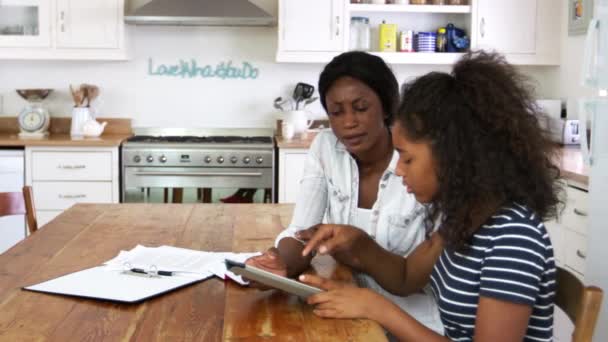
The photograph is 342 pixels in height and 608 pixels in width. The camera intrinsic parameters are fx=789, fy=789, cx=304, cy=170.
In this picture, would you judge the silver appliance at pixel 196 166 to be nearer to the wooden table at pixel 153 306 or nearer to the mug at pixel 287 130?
the mug at pixel 287 130

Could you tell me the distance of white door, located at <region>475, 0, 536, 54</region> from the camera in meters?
4.54

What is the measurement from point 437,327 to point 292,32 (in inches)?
114

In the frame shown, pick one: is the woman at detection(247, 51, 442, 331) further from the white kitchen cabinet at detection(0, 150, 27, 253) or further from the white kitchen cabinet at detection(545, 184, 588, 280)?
the white kitchen cabinet at detection(0, 150, 27, 253)

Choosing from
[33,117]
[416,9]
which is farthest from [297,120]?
[33,117]

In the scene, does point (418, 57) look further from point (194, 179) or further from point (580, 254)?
point (580, 254)

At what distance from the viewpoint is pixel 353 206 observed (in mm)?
2008

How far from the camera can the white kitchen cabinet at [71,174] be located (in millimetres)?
4324

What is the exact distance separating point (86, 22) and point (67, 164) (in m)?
0.82

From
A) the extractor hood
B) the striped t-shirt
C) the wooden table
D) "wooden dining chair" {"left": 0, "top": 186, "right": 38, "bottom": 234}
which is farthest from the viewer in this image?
the extractor hood

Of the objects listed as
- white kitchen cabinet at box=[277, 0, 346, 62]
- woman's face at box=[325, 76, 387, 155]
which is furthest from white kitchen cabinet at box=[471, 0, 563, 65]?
woman's face at box=[325, 76, 387, 155]

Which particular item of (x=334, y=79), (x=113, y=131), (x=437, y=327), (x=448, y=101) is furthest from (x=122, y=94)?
(x=448, y=101)

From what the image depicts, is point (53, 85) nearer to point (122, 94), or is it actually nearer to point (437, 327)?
point (122, 94)

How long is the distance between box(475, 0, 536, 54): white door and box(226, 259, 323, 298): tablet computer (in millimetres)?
3355

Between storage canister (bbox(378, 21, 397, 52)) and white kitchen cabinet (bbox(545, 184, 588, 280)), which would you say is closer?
white kitchen cabinet (bbox(545, 184, 588, 280))
